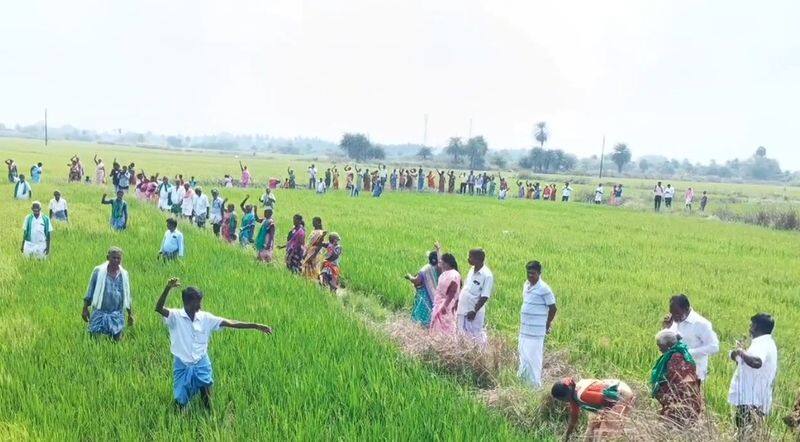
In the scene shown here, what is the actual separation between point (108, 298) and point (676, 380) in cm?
539

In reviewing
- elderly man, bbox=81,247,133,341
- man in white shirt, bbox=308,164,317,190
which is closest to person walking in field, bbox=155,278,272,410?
elderly man, bbox=81,247,133,341

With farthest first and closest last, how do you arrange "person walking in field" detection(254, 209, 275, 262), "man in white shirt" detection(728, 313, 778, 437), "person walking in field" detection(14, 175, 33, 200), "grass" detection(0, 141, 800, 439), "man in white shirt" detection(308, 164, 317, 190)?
"man in white shirt" detection(308, 164, 317, 190)
"person walking in field" detection(14, 175, 33, 200)
"person walking in field" detection(254, 209, 275, 262)
"grass" detection(0, 141, 800, 439)
"man in white shirt" detection(728, 313, 778, 437)

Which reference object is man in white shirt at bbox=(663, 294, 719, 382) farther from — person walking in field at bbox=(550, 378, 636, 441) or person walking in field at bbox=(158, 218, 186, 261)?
person walking in field at bbox=(158, 218, 186, 261)

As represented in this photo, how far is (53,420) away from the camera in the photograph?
192 inches

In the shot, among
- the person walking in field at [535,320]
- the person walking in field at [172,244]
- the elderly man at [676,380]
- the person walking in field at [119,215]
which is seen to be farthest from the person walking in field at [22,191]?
the elderly man at [676,380]

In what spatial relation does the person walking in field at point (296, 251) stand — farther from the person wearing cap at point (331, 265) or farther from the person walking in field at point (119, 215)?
the person walking in field at point (119, 215)

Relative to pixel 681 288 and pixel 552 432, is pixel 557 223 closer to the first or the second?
pixel 681 288

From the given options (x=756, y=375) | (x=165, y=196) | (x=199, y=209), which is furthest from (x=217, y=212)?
(x=756, y=375)

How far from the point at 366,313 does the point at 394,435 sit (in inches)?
200

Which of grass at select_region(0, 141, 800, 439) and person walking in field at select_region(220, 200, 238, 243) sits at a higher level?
person walking in field at select_region(220, 200, 238, 243)

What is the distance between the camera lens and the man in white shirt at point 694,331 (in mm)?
5578

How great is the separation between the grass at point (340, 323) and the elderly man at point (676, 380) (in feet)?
4.22

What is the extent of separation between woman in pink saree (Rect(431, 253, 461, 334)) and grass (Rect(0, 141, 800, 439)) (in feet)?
2.76

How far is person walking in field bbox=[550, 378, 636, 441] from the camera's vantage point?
4.72 m
